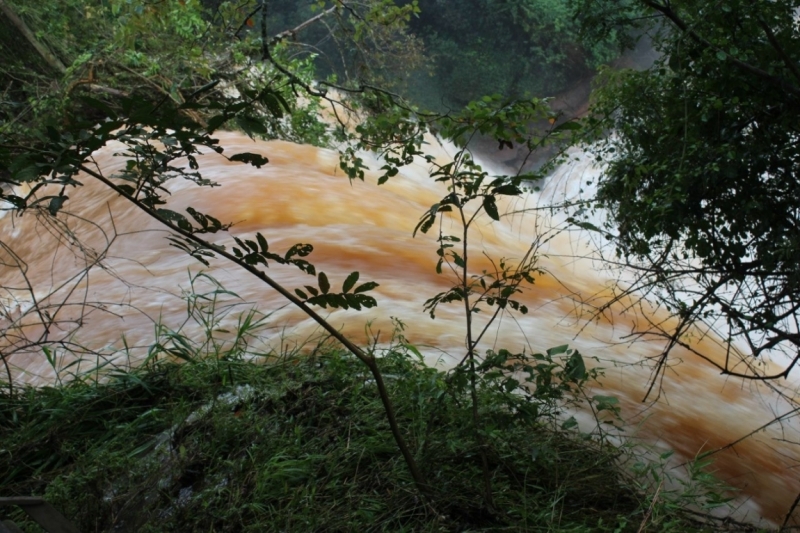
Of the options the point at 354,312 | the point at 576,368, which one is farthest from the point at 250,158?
the point at 354,312

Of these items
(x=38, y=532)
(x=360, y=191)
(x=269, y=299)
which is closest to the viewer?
(x=38, y=532)

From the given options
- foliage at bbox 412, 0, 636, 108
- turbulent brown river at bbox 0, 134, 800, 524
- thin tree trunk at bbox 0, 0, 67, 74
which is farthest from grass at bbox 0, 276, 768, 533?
foliage at bbox 412, 0, 636, 108

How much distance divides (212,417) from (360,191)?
378 cm

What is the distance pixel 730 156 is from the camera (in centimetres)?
271

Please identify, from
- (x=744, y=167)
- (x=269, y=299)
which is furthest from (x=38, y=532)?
(x=744, y=167)

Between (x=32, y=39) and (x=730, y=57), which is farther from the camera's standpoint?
(x=32, y=39)

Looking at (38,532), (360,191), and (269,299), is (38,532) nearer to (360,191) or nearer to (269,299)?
(269,299)

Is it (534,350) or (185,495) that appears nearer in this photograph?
(185,495)

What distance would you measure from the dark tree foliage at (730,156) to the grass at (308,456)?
712 mm

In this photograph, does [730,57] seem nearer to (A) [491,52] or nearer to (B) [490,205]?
(B) [490,205]

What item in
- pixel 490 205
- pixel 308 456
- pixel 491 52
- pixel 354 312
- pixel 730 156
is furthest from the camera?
pixel 491 52

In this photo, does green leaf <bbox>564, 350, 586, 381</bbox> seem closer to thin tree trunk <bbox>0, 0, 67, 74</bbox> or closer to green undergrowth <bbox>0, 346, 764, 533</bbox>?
green undergrowth <bbox>0, 346, 764, 533</bbox>

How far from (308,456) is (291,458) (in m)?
0.06

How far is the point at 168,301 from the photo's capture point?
399cm
